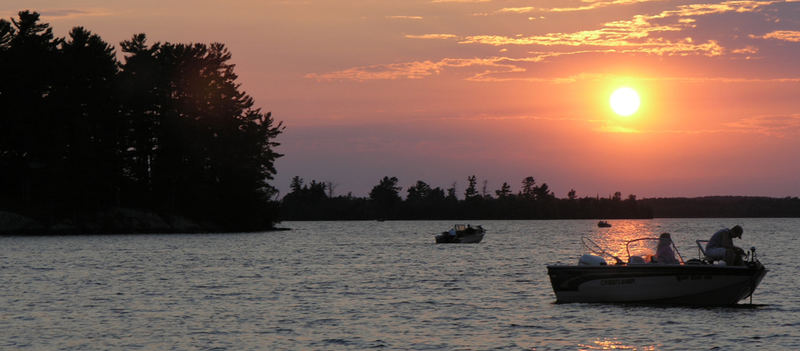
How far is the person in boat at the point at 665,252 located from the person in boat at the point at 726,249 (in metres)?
1.16

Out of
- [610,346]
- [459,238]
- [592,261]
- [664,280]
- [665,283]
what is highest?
[459,238]

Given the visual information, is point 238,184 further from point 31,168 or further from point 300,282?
point 300,282

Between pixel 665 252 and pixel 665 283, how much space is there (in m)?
1.03

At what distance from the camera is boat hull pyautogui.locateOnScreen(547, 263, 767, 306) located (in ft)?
102

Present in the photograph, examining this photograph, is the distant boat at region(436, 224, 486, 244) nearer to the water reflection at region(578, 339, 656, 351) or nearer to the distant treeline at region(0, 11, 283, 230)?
the distant treeline at region(0, 11, 283, 230)

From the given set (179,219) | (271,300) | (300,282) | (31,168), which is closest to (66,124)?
(31,168)

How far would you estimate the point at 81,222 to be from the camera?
10900 centimetres

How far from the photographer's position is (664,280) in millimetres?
31922

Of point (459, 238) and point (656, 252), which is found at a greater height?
point (459, 238)

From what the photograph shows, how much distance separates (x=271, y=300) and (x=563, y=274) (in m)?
11.9

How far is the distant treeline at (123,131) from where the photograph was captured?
101938 millimetres

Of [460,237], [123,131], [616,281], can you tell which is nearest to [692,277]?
[616,281]

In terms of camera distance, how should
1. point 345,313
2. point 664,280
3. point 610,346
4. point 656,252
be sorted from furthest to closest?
point 345,313 → point 656,252 → point 664,280 → point 610,346

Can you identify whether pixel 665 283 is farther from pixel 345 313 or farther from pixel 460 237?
pixel 460 237
